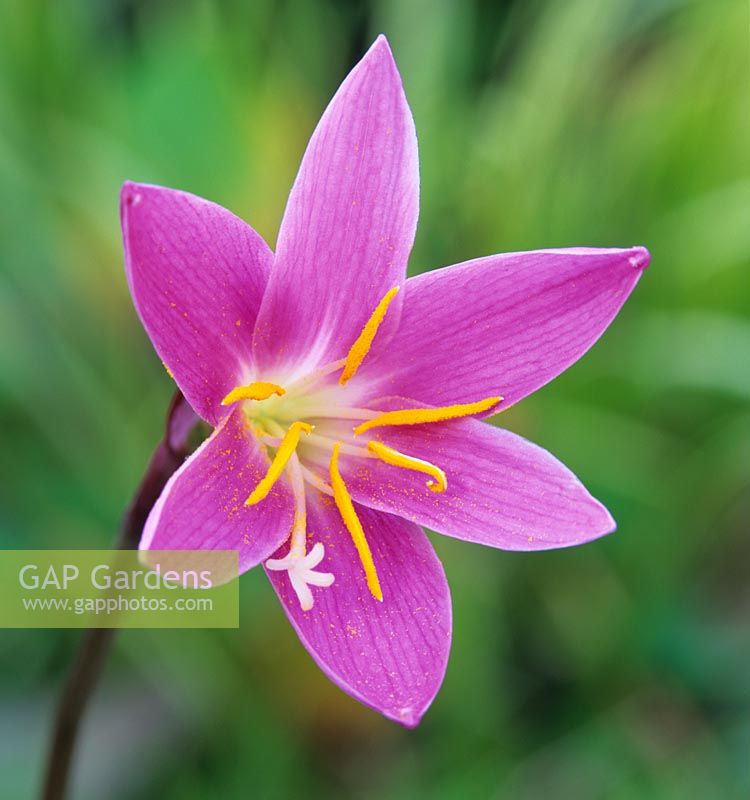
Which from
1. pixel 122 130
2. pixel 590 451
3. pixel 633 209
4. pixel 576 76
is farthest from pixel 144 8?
pixel 590 451

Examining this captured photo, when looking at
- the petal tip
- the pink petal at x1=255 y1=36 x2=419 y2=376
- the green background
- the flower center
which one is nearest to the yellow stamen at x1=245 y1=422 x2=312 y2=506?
the flower center

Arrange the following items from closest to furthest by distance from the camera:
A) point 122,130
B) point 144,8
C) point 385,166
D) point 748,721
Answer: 1. point 385,166
2. point 748,721
3. point 122,130
4. point 144,8

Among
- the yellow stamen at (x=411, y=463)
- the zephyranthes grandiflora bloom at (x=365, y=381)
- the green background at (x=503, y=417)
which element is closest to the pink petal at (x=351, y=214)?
the zephyranthes grandiflora bloom at (x=365, y=381)

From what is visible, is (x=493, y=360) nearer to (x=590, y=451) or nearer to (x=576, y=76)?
(x=590, y=451)

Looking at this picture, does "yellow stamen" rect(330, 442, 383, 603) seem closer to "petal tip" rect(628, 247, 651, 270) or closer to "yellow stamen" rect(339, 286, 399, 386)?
"yellow stamen" rect(339, 286, 399, 386)

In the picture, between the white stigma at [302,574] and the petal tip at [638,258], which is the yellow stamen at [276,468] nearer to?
the white stigma at [302,574]

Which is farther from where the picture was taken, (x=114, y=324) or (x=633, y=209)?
(x=633, y=209)
